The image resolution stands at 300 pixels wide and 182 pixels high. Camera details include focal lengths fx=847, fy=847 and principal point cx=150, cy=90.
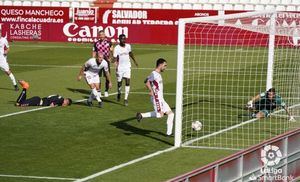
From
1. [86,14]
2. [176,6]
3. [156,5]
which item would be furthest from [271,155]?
[156,5]

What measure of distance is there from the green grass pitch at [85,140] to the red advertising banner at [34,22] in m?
19.3

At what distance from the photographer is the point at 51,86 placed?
96.2 feet

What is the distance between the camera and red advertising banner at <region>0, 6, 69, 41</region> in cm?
5009

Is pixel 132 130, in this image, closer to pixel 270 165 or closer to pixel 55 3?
pixel 270 165

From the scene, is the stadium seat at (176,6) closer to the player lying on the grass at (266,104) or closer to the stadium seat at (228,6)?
the stadium seat at (228,6)

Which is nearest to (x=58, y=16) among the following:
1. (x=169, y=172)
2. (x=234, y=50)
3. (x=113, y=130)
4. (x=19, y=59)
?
(x=19, y=59)

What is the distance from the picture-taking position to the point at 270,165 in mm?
12883

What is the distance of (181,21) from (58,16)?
3306 centimetres

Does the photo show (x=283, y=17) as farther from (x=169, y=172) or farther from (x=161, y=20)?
(x=161, y=20)

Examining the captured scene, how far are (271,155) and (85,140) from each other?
654 cm

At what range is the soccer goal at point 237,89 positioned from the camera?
18.6 meters

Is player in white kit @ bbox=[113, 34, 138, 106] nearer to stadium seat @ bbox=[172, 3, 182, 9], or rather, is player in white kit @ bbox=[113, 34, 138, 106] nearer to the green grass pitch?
the green grass pitch

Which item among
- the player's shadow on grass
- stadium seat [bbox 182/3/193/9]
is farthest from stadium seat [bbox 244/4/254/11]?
the player's shadow on grass

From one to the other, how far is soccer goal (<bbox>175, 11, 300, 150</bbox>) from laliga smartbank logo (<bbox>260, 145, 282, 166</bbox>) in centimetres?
491
